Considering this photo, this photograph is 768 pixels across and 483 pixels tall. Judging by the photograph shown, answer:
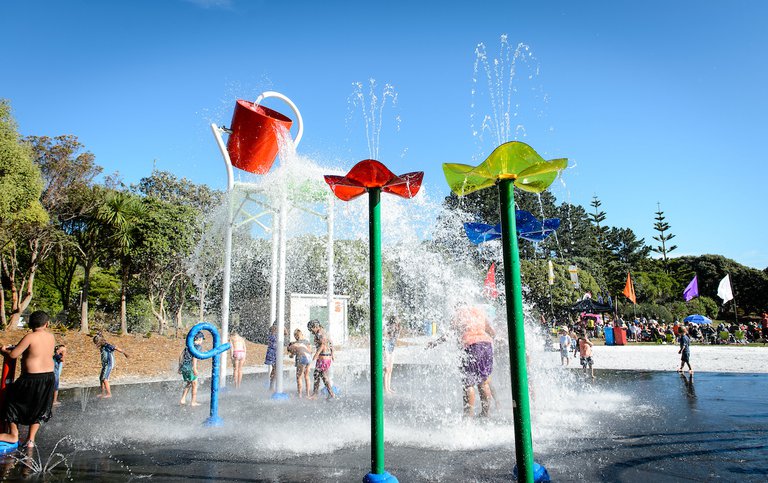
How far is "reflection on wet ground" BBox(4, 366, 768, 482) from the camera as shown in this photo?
14.9 feet

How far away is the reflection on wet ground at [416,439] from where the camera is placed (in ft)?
14.9

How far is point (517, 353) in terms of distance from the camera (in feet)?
10.1

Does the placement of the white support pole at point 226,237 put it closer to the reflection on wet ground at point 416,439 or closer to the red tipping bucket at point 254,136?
the red tipping bucket at point 254,136

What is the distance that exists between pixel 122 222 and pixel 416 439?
2029 cm

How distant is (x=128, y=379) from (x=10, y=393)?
1029cm

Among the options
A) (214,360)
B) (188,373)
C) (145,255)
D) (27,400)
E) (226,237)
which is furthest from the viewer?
(145,255)

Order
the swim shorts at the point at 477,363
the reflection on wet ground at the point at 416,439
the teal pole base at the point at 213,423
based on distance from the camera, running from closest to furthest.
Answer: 1. the reflection on wet ground at the point at 416,439
2. the swim shorts at the point at 477,363
3. the teal pole base at the point at 213,423

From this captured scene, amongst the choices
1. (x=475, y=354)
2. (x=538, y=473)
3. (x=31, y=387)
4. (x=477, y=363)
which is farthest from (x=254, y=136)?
(x=538, y=473)

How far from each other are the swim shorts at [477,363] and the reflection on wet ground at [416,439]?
0.61m

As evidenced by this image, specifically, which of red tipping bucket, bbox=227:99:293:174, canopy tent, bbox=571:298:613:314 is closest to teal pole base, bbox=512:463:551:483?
red tipping bucket, bbox=227:99:293:174

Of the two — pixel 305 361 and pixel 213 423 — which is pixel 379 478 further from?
pixel 305 361

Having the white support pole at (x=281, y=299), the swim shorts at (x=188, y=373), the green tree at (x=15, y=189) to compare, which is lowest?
the swim shorts at (x=188, y=373)

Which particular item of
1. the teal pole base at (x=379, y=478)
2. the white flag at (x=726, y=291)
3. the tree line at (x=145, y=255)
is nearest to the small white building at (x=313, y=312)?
the tree line at (x=145, y=255)

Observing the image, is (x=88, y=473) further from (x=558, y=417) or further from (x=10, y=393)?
(x=558, y=417)
